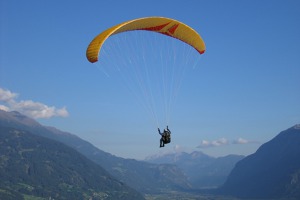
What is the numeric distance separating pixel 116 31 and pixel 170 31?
23.3 feet

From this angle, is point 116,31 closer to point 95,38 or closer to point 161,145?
point 95,38

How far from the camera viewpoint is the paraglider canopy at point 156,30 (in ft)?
93.7

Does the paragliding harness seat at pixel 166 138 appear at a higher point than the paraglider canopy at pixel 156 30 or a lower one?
lower

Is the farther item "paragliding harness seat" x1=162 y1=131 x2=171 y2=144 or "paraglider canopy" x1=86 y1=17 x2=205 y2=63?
"paragliding harness seat" x1=162 y1=131 x2=171 y2=144

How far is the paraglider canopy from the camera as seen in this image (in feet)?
93.7

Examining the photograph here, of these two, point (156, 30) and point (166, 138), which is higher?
point (156, 30)

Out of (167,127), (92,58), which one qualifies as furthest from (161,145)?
(92,58)

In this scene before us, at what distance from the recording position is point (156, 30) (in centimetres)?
3553

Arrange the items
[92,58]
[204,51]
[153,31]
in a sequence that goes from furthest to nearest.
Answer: [204,51], [153,31], [92,58]

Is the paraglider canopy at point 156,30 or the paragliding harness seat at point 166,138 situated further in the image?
the paragliding harness seat at point 166,138

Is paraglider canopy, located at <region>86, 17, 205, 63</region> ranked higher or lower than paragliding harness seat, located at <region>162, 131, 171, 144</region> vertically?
higher

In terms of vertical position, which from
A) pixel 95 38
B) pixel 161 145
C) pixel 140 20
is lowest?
pixel 161 145

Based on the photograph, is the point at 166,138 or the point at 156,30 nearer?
the point at 166,138

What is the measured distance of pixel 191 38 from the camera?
36.8 metres
